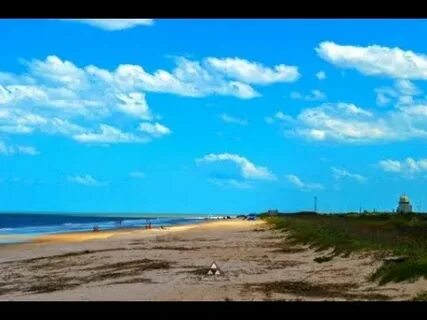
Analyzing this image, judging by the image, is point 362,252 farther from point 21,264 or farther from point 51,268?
point 21,264

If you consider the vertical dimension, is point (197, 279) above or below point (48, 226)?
below

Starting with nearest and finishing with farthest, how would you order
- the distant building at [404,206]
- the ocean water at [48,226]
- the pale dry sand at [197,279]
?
1. the pale dry sand at [197,279]
2. the ocean water at [48,226]
3. the distant building at [404,206]

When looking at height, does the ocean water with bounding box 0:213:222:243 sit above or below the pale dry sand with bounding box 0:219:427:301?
above

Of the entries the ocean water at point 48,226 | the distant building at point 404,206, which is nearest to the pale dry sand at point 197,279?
the ocean water at point 48,226

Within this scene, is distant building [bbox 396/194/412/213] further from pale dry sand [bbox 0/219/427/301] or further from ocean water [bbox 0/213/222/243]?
pale dry sand [bbox 0/219/427/301]

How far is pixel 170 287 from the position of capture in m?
13.8

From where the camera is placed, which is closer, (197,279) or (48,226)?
(197,279)

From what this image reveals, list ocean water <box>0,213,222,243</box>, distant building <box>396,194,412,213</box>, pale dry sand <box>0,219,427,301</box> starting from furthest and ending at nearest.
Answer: distant building <box>396,194,412,213</box> → ocean water <box>0,213,222,243</box> → pale dry sand <box>0,219,427,301</box>

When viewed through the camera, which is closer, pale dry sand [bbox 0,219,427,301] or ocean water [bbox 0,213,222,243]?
pale dry sand [bbox 0,219,427,301]

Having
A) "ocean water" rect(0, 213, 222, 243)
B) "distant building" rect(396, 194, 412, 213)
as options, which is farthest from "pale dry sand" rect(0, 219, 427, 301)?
"distant building" rect(396, 194, 412, 213)

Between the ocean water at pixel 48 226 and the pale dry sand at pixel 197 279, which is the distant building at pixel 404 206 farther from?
the pale dry sand at pixel 197 279

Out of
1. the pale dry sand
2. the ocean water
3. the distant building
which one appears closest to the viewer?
the pale dry sand
